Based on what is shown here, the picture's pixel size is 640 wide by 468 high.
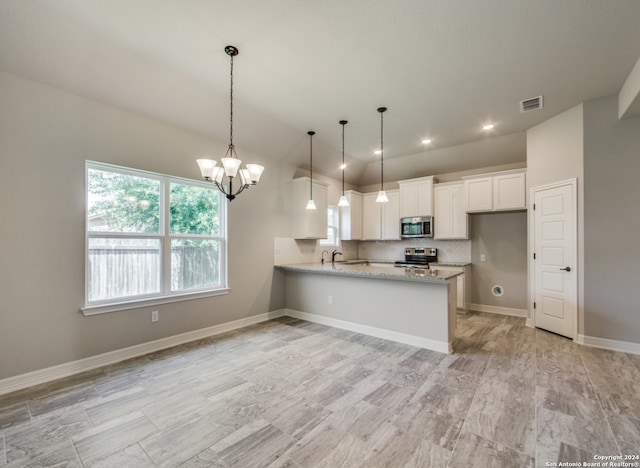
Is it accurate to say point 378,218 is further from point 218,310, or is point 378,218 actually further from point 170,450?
point 170,450

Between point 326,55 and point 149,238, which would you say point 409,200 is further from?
point 149,238

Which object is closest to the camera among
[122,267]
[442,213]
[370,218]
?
[122,267]

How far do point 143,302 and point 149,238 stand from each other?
2.55 feet

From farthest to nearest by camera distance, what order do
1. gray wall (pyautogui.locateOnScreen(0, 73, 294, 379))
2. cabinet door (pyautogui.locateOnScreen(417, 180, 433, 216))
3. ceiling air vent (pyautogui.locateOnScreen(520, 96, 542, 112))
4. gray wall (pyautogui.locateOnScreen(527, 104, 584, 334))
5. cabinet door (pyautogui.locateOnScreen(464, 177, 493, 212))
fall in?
1. cabinet door (pyautogui.locateOnScreen(417, 180, 433, 216))
2. cabinet door (pyautogui.locateOnScreen(464, 177, 493, 212))
3. gray wall (pyautogui.locateOnScreen(527, 104, 584, 334))
4. ceiling air vent (pyautogui.locateOnScreen(520, 96, 542, 112))
5. gray wall (pyautogui.locateOnScreen(0, 73, 294, 379))

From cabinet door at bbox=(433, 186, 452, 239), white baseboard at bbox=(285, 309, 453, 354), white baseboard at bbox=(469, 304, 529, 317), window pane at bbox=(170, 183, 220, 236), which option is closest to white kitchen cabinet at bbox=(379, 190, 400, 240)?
cabinet door at bbox=(433, 186, 452, 239)

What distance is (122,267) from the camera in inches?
131

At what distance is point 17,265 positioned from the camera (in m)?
2.63

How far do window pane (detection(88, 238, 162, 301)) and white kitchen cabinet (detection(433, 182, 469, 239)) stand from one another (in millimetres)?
4977

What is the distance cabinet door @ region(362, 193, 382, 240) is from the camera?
6648 mm

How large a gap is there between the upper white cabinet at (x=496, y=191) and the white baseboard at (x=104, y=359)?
4.59 m

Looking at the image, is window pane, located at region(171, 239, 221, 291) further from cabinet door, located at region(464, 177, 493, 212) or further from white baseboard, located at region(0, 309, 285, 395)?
cabinet door, located at region(464, 177, 493, 212)

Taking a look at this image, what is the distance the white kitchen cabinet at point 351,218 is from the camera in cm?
658

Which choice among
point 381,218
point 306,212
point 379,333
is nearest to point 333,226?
point 381,218

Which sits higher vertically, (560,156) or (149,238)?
(560,156)
